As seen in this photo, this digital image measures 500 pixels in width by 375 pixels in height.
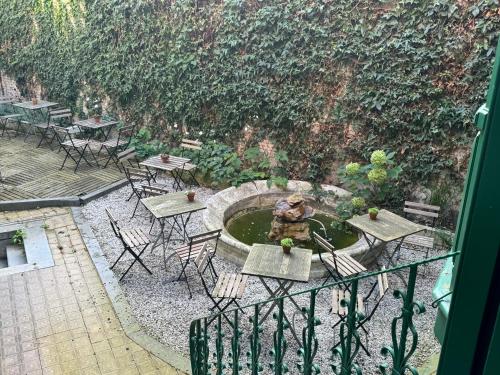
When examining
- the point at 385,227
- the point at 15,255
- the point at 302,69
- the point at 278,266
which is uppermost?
the point at 302,69

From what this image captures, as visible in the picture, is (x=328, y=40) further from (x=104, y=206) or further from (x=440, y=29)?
(x=104, y=206)

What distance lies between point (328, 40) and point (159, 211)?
178 inches

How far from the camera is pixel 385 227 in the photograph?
573 centimetres

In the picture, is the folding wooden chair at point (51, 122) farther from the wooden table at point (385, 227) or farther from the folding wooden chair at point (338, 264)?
the wooden table at point (385, 227)

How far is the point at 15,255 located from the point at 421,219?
660 centimetres

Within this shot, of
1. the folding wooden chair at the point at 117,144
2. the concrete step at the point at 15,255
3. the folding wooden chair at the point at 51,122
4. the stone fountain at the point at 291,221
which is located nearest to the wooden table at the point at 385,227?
the stone fountain at the point at 291,221

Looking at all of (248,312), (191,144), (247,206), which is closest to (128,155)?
(191,144)

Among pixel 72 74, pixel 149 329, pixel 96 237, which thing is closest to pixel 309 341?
pixel 149 329

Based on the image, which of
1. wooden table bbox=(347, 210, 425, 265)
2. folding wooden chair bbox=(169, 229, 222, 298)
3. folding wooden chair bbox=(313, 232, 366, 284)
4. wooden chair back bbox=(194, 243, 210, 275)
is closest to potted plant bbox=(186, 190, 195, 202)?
folding wooden chair bbox=(169, 229, 222, 298)

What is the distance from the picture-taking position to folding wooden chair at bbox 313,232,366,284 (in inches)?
202

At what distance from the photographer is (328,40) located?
802 centimetres

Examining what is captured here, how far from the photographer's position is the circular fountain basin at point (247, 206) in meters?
6.13

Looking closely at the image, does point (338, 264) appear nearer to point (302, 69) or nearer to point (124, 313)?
point (124, 313)

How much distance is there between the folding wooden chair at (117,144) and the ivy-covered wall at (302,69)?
0.51 m
